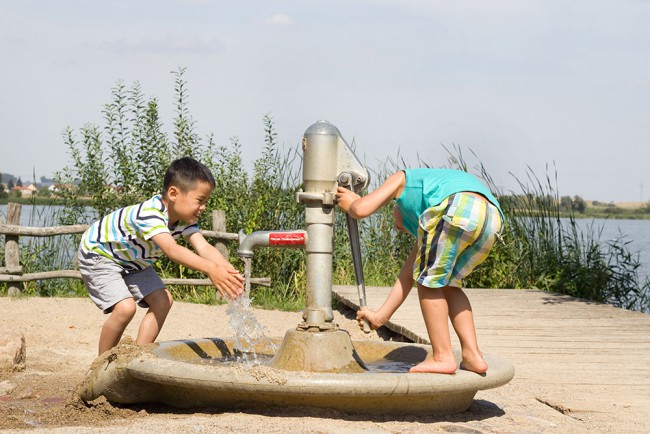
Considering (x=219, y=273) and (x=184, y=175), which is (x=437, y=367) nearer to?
(x=219, y=273)

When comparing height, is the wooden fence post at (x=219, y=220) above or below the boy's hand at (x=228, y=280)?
above

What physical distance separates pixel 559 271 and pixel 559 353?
3594mm

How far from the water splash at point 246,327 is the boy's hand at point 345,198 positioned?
45cm

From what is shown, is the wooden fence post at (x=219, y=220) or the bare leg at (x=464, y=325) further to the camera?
the wooden fence post at (x=219, y=220)

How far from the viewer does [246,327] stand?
427 cm

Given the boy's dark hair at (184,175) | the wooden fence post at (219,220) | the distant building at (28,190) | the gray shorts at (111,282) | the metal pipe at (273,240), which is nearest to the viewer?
the metal pipe at (273,240)

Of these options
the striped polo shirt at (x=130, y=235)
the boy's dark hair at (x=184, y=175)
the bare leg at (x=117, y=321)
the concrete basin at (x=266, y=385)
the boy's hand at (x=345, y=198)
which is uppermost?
the boy's dark hair at (x=184, y=175)

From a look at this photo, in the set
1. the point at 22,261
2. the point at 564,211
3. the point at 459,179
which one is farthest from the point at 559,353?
the point at 22,261

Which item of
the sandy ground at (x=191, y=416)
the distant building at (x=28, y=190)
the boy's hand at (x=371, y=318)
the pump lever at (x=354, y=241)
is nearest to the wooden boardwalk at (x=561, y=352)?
the sandy ground at (x=191, y=416)

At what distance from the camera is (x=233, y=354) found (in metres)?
4.27

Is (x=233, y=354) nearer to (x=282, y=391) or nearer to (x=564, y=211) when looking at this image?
(x=282, y=391)

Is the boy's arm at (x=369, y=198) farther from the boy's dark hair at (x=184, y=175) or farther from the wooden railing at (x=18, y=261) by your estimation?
the wooden railing at (x=18, y=261)

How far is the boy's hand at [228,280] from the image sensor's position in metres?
3.61

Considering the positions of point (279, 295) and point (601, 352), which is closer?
point (601, 352)
